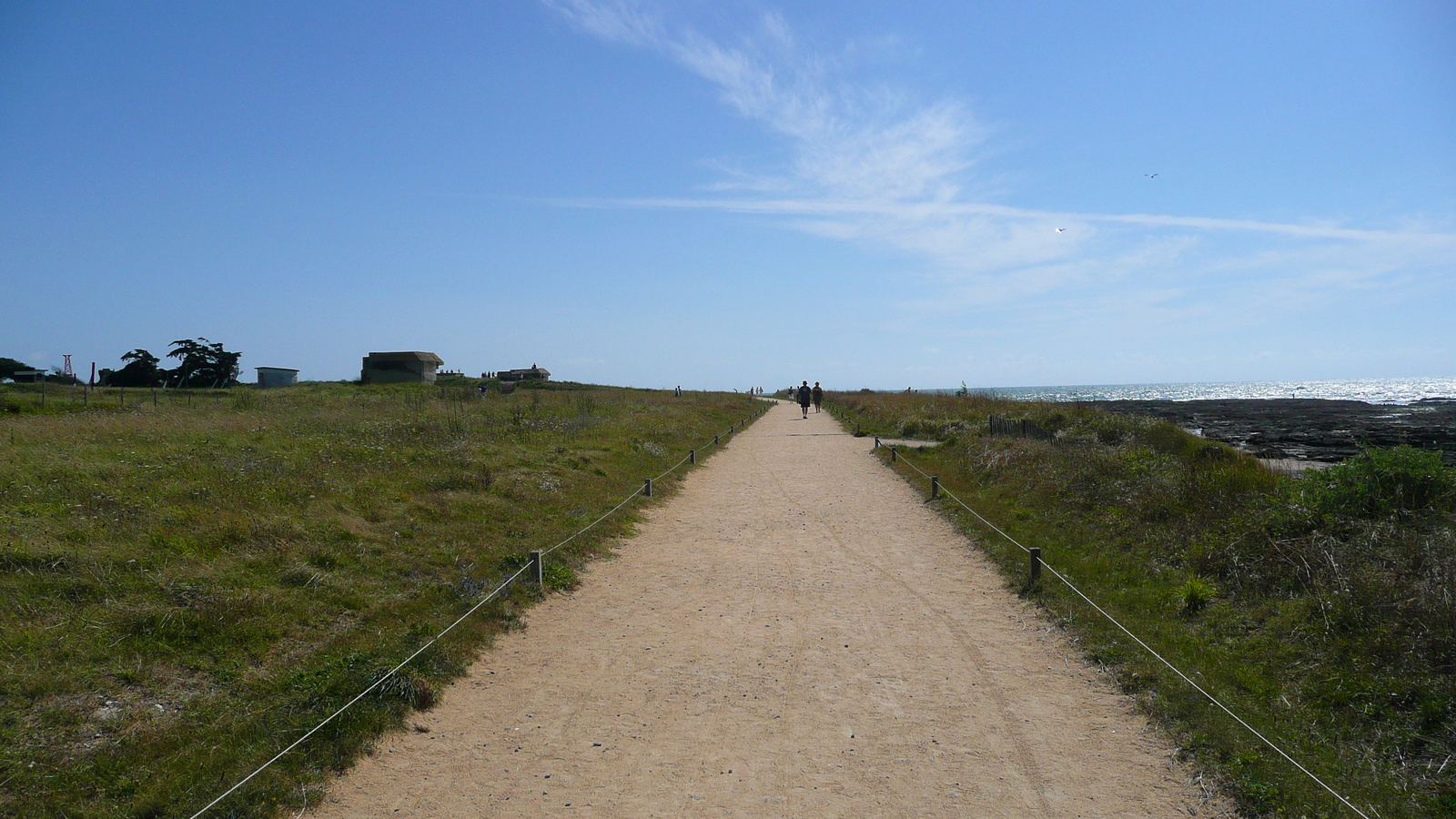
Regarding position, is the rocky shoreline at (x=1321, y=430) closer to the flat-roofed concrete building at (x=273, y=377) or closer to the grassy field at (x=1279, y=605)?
the grassy field at (x=1279, y=605)

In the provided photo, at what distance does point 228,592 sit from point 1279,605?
996cm

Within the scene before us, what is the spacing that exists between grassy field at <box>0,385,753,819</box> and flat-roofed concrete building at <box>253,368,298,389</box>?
1597 inches

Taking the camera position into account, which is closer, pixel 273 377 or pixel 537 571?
pixel 537 571

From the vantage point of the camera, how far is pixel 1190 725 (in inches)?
217

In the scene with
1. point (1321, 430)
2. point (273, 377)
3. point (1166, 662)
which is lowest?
point (1166, 662)

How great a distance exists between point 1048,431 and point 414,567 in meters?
21.1

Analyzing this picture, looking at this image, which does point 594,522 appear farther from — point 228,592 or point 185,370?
point 185,370

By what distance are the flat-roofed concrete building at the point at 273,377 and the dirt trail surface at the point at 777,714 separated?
52.6m

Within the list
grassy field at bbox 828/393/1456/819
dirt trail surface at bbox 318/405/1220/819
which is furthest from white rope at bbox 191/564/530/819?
grassy field at bbox 828/393/1456/819

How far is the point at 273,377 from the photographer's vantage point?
53531mm

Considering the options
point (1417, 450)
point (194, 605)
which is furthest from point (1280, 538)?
point (194, 605)

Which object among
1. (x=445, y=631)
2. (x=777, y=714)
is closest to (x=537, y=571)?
(x=445, y=631)

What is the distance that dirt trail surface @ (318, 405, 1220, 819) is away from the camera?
15.4 feet

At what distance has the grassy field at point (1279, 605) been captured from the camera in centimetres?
491
